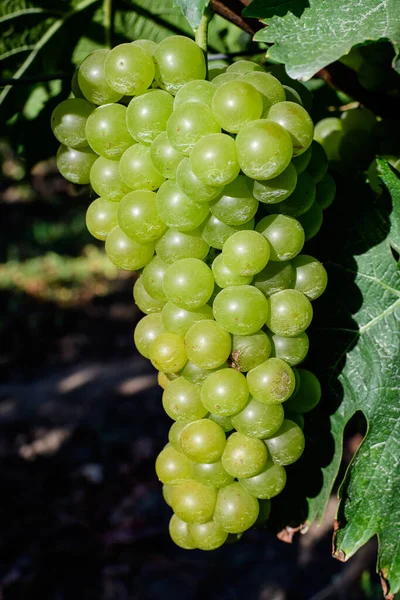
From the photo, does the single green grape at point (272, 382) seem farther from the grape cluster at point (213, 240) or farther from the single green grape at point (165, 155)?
the single green grape at point (165, 155)

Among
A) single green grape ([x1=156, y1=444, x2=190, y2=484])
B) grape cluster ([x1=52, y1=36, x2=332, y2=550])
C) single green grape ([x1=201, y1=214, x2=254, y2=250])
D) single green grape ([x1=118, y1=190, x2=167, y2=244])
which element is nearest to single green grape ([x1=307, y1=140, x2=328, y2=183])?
grape cluster ([x1=52, y1=36, x2=332, y2=550])

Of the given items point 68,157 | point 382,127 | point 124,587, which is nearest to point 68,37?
point 68,157

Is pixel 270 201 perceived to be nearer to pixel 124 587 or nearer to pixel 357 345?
pixel 357 345

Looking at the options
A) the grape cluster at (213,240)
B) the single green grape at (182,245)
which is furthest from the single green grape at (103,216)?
the single green grape at (182,245)

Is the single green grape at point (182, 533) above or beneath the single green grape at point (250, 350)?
beneath

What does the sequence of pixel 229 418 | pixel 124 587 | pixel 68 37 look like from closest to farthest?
pixel 229 418 → pixel 68 37 → pixel 124 587

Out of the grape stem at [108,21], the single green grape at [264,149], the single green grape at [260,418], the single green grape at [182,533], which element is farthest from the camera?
the grape stem at [108,21]
